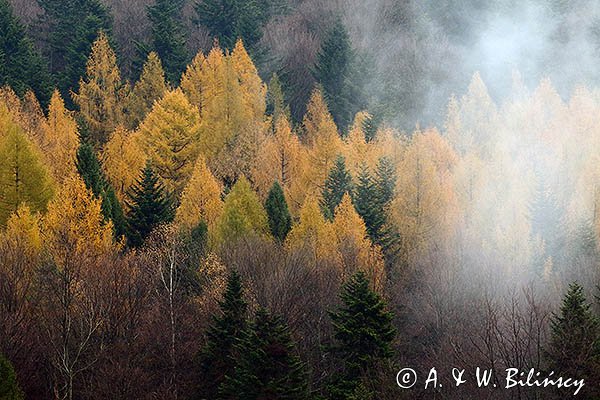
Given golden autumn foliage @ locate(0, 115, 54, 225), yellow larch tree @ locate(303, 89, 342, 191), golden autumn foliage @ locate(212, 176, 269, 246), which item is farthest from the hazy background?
golden autumn foliage @ locate(0, 115, 54, 225)

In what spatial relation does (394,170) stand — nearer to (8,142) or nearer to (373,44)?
(8,142)

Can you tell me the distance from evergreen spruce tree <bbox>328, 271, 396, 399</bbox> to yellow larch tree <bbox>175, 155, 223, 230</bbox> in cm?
1101

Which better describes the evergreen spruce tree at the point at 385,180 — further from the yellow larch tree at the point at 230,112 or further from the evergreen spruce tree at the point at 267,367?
the evergreen spruce tree at the point at 267,367

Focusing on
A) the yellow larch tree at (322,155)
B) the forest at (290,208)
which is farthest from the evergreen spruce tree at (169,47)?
the yellow larch tree at (322,155)

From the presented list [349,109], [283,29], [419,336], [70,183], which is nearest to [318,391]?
[419,336]

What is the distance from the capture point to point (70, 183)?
3144 centimetres

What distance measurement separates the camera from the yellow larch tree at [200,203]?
3556 centimetres

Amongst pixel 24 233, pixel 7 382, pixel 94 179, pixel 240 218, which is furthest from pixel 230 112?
pixel 7 382

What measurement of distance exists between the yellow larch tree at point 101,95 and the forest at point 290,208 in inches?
4.7

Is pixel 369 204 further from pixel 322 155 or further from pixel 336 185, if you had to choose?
pixel 322 155

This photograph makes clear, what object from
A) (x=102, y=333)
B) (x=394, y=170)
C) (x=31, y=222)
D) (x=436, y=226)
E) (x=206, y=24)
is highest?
(x=206, y=24)

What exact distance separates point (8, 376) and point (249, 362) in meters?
6.13

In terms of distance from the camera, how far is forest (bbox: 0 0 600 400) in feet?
85.0

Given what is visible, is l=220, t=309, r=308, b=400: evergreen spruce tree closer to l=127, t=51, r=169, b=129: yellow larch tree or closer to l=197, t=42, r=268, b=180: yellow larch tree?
l=197, t=42, r=268, b=180: yellow larch tree
